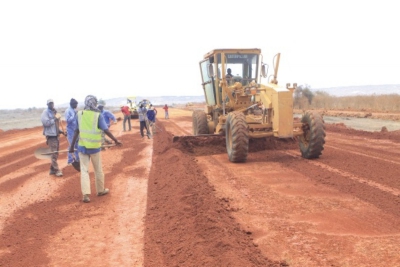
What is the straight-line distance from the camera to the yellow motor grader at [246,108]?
9.71 meters

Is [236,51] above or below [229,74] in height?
above

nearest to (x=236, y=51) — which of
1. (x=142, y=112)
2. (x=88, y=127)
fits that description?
(x=88, y=127)

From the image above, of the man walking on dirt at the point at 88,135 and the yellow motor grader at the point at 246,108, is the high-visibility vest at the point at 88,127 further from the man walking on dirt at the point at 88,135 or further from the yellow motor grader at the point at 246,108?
the yellow motor grader at the point at 246,108

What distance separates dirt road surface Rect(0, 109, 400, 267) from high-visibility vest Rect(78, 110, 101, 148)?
1.08 metres

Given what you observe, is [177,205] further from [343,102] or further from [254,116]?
[343,102]

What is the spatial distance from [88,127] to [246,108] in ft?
18.3

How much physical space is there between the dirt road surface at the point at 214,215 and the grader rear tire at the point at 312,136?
9.6 inches

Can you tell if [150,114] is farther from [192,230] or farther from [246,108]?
[192,230]

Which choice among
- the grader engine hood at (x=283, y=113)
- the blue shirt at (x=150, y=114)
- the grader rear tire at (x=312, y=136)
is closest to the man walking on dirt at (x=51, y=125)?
the grader engine hood at (x=283, y=113)

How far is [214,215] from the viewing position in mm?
5676

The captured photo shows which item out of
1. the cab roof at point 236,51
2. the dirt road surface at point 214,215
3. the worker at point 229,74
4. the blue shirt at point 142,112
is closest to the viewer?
the dirt road surface at point 214,215

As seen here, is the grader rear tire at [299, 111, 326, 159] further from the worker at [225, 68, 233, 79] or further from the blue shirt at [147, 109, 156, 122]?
the blue shirt at [147, 109, 156, 122]

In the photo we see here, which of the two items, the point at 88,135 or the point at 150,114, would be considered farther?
the point at 150,114

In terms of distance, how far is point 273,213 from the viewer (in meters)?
5.93
